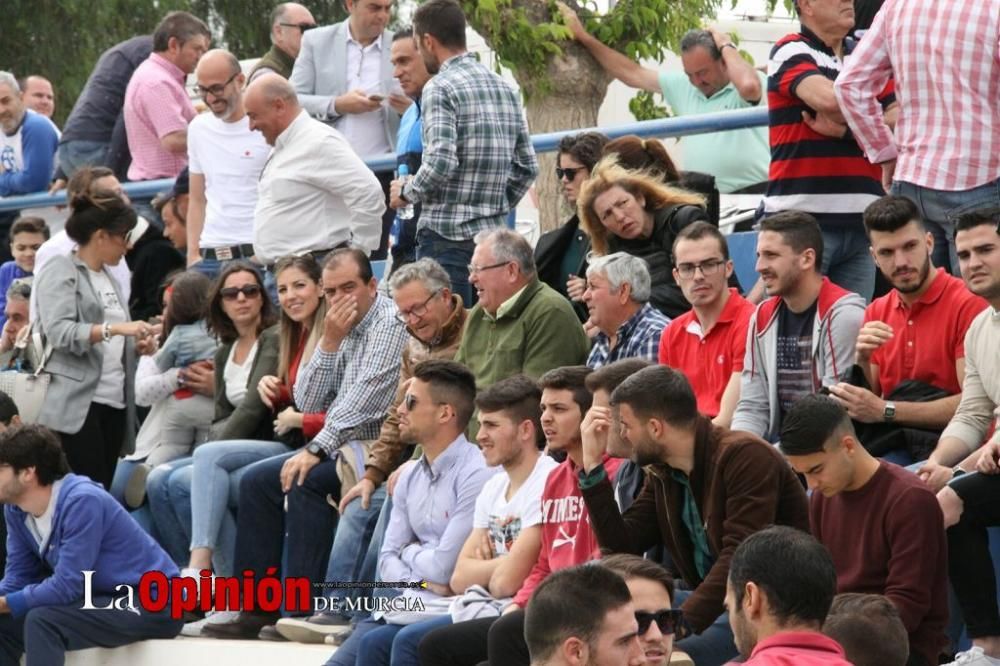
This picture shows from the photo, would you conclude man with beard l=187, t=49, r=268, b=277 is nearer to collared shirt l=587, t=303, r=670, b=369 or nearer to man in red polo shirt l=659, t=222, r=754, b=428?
collared shirt l=587, t=303, r=670, b=369

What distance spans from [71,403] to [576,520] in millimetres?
4075

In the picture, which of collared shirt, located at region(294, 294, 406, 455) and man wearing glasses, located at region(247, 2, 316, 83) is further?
man wearing glasses, located at region(247, 2, 316, 83)

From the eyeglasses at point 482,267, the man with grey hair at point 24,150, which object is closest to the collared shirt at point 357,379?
the eyeglasses at point 482,267

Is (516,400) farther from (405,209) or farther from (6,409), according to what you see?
(6,409)

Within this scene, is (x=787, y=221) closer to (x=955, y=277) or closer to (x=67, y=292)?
(x=955, y=277)

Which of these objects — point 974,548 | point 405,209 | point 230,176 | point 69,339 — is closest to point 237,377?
point 69,339

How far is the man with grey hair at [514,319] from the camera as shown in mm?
8203

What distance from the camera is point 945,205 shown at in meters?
7.36

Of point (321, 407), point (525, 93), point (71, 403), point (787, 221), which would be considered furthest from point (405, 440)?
point (525, 93)

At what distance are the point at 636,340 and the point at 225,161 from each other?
354 cm

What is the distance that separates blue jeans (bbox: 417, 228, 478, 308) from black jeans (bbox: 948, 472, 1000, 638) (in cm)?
340

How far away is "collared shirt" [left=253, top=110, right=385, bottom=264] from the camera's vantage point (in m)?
9.70

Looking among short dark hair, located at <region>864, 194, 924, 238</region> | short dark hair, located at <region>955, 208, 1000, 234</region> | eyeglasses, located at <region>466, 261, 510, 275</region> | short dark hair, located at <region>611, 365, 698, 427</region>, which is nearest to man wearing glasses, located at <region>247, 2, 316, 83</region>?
eyeglasses, located at <region>466, 261, 510, 275</region>

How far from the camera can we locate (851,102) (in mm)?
7598
